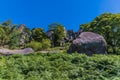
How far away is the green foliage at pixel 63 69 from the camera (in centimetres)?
1221

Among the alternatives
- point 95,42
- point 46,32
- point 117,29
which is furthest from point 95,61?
point 46,32

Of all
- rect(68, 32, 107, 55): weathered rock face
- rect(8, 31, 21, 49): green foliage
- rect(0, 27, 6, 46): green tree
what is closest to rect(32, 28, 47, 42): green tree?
rect(8, 31, 21, 49): green foliage

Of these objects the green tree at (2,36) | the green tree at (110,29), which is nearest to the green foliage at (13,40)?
the green tree at (2,36)

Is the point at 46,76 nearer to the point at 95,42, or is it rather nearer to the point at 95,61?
the point at 95,61

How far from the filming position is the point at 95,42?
2298 cm

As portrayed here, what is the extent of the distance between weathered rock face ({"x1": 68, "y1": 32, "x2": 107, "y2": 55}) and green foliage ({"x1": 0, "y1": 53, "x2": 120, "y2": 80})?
682cm

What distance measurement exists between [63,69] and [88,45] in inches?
371

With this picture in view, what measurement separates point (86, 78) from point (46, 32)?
48564 millimetres

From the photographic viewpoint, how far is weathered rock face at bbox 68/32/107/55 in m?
22.3

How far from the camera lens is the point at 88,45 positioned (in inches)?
889

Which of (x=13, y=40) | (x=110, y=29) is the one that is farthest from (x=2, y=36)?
(x=110, y=29)

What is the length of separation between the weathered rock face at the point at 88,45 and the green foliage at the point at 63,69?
682 cm

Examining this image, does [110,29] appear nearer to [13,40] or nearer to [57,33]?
[13,40]

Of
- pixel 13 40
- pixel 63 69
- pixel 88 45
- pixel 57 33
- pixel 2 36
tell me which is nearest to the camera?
pixel 63 69
